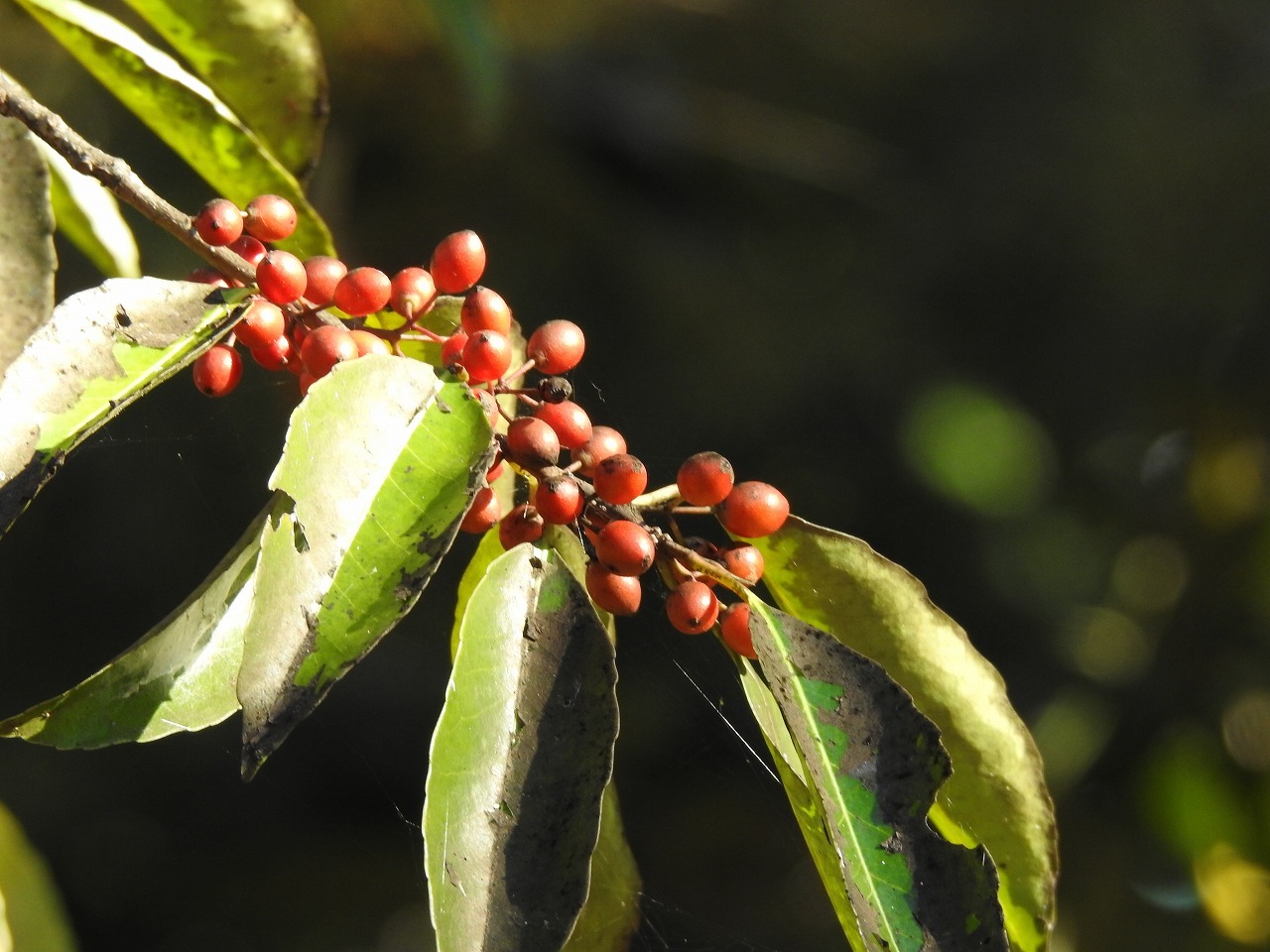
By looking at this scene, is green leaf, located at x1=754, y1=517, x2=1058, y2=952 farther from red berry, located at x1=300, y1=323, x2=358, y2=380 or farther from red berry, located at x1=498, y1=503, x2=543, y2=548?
red berry, located at x1=300, y1=323, x2=358, y2=380

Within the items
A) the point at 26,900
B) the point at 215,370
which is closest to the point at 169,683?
the point at 215,370

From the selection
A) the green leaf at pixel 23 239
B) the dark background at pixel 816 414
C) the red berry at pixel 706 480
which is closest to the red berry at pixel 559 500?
the red berry at pixel 706 480

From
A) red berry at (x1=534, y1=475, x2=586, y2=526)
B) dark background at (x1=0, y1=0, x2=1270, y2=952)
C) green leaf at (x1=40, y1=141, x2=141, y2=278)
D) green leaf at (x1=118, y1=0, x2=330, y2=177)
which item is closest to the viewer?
red berry at (x1=534, y1=475, x2=586, y2=526)

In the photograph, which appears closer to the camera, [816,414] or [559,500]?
[559,500]

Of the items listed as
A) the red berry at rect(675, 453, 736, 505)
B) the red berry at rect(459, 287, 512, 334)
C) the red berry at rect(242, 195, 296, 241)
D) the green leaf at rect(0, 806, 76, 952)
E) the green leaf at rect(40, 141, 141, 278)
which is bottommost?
the green leaf at rect(0, 806, 76, 952)

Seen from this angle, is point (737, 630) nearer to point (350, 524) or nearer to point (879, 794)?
point (879, 794)

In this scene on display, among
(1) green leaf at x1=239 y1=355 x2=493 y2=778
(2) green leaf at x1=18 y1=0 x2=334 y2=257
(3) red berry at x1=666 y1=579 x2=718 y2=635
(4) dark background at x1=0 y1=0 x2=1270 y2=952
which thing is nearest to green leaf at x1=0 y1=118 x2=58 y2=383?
(2) green leaf at x1=18 y1=0 x2=334 y2=257

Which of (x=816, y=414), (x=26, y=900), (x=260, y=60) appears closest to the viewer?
(x=260, y=60)
